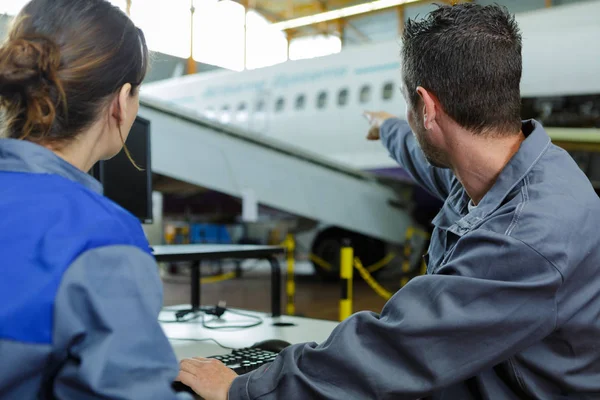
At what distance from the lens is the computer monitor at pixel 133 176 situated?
232 cm

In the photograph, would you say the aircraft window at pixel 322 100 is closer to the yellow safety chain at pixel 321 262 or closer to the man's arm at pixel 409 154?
the yellow safety chain at pixel 321 262

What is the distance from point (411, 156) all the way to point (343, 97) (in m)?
7.64

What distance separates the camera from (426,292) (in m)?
1.04

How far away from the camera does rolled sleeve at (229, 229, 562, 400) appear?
39.1 inches

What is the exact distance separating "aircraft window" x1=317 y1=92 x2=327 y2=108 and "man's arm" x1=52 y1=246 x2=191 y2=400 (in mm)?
9265

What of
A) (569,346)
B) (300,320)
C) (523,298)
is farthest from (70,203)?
(300,320)

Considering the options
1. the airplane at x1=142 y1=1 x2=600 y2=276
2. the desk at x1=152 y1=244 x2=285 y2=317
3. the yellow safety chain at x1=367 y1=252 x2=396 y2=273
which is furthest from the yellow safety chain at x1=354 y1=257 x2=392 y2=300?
the desk at x1=152 y1=244 x2=285 y2=317

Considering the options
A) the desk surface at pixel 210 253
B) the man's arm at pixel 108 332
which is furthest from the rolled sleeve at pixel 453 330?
the desk surface at pixel 210 253

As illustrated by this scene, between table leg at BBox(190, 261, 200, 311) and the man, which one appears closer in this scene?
the man

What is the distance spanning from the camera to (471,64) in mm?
1173

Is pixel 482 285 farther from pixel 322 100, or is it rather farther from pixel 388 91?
pixel 322 100

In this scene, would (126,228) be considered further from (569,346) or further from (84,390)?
(569,346)

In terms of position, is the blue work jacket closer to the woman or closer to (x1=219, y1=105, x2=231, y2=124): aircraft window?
the woman

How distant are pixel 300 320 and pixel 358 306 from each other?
406 cm
